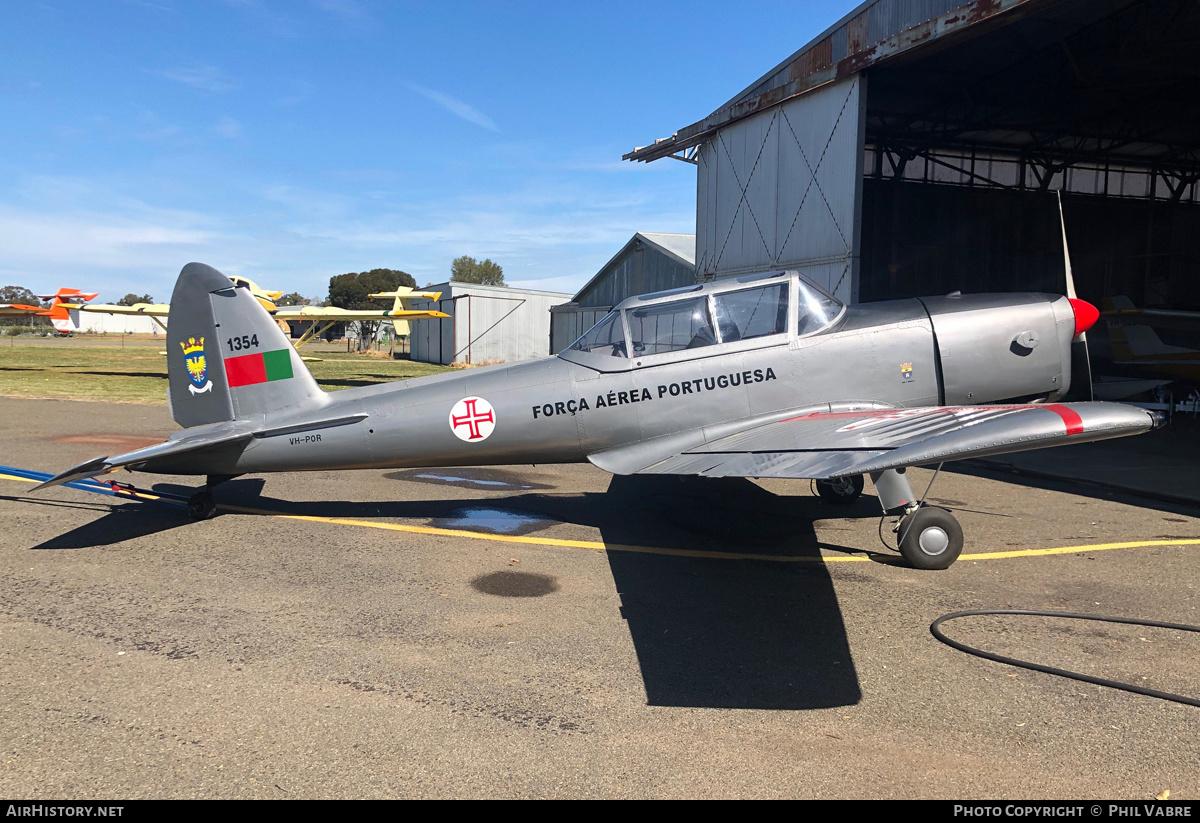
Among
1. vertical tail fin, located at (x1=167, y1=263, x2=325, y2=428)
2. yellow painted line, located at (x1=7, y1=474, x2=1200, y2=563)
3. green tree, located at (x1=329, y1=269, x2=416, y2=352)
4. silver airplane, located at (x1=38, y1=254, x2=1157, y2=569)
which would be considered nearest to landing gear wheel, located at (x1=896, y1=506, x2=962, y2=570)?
yellow painted line, located at (x1=7, y1=474, x2=1200, y2=563)

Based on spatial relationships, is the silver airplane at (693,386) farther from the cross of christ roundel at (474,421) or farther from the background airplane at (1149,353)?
the background airplane at (1149,353)

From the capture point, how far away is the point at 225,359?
7707mm

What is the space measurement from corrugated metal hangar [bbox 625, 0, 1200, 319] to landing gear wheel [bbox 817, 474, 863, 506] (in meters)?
7.51

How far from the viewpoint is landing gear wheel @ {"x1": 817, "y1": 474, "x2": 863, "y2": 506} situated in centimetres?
863

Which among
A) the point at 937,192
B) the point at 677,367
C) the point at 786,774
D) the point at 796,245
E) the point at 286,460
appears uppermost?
the point at 937,192

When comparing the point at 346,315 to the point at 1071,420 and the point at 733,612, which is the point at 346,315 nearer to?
the point at 733,612

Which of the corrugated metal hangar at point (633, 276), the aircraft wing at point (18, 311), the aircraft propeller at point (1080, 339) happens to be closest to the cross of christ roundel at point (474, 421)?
the aircraft propeller at point (1080, 339)

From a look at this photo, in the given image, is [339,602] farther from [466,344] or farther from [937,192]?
[466,344]

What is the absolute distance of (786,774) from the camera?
3.32 meters

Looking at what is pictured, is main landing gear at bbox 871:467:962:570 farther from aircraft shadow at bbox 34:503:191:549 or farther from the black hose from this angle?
aircraft shadow at bbox 34:503:191:549

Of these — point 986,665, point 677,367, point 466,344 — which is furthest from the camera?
point 466,344

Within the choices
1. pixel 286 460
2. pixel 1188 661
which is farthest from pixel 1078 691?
pixel 286 460

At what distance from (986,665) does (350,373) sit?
98.7ft

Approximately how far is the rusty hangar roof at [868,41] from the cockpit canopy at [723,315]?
834 centimetres
